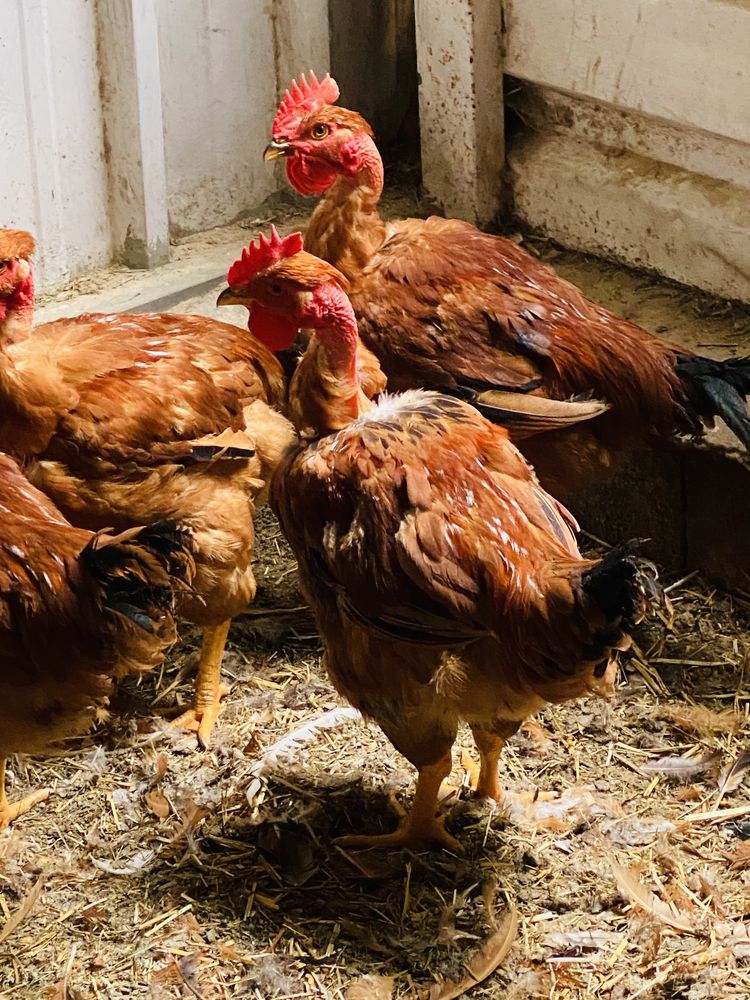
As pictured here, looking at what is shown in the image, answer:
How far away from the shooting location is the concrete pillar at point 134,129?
457 cm

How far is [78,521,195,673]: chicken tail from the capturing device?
2.86 m

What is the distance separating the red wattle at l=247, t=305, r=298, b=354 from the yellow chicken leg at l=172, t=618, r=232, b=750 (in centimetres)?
92

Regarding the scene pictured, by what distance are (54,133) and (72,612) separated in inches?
92.3

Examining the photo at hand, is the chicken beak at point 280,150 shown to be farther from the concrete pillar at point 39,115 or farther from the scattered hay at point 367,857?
the scattered hay at point 367,857

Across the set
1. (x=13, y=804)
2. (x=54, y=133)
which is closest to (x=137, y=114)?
(x=54, y=133)

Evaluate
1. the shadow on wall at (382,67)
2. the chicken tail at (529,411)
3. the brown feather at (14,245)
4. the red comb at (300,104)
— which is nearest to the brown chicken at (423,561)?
the chicken tail at (529,411)

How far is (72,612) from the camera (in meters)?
2.94

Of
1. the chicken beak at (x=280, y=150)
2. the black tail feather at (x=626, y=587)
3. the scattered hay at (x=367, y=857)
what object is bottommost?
the scattered hay at (x=367, y=857)

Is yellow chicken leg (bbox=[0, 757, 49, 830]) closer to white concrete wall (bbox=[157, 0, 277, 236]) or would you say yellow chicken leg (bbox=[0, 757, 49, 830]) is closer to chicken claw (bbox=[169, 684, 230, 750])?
chicken claw (bbox=[169, 684, 230, 750])

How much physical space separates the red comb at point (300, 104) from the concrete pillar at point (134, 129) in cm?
79

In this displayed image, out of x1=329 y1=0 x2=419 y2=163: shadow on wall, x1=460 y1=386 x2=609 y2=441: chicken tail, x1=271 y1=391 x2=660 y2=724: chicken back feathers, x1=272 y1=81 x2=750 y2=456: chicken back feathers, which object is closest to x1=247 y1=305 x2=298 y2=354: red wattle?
x1=271 y1=391 x2=660 y2=724: chicken back feathers

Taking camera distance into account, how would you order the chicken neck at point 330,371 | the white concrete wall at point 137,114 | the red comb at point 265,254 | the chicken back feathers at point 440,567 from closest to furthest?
the chicken back feathers at point 440,567, the chicken neck at point 330,371, the red comb at point 265,254, the white concrete wall at point 137,114

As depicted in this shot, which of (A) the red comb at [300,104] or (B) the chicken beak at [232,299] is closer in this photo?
(B) the chicken beak at [232,299]

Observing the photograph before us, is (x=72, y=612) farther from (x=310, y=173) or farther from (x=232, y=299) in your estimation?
(x=310, y=173)
